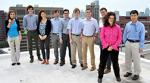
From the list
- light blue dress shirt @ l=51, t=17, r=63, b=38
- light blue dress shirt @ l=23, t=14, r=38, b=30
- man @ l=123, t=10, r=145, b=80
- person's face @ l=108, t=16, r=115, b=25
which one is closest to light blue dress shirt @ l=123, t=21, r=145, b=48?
man @ l=123, t=10, r=145, b=80

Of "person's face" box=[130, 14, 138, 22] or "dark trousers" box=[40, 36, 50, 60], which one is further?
"dark trousers" box=[40, 36, 50, 60]

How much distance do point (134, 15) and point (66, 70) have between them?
1.97 m

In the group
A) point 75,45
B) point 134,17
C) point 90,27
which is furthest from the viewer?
point 75,45

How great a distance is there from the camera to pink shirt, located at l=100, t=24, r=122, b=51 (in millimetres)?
5031

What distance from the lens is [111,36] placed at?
5.05 meters

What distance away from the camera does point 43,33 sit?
21.3 feet

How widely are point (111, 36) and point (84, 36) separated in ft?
3.27

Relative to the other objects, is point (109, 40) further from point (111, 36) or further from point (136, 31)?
point (136, 31)

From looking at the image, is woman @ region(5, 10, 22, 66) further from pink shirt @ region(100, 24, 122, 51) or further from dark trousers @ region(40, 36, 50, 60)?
pink shirt @ region(100, 24, 122, 51)

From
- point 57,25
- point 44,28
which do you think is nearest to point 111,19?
point 57,25

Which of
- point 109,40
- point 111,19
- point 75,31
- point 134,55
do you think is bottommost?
point 134,55

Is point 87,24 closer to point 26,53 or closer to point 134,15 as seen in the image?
point 134,15

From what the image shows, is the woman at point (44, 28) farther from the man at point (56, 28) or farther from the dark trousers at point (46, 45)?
the man at point (56, 28)

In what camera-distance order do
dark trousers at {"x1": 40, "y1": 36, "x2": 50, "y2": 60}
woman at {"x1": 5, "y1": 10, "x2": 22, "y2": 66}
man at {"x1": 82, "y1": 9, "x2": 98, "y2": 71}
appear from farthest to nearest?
1. dark trousers at {"x1": 40, "y1": 36, "x2": 50, "y2": 60}
2. woman at {"x1": 5, "y1": 10, "x2": 22, "y2": 66}
3. man at {"x1": 82, "y1": 9, "x2": 98, "y2": 71}
